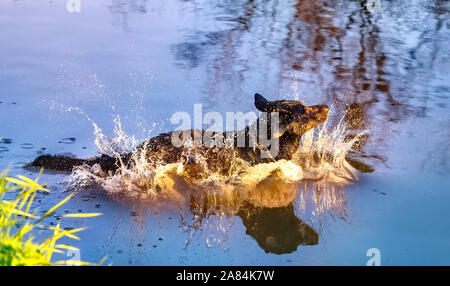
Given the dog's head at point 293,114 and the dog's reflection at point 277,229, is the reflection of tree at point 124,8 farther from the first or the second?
the dog's reflection at point 277,229

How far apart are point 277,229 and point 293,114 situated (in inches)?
49.3

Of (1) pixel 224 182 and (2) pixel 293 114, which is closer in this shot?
(2) pixel 293 114

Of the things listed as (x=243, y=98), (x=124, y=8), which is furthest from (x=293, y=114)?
(x=124, y=8)

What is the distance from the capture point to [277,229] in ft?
17.1

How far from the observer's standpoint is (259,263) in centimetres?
460

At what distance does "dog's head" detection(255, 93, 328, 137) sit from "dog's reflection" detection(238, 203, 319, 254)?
2.62 ft

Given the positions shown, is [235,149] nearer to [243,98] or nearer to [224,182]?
[224,182]

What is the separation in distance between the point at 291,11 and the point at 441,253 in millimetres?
7998

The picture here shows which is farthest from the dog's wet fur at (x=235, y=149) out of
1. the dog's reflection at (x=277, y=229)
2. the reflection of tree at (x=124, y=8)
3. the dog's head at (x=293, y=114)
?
the reflection of tree at (x=124, y=8)

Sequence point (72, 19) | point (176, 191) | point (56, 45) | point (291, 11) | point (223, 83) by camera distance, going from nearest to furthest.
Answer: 1. point (176, 191)
2. point (223, 83)
3. point (56, 45)
4. point (72, 19)
5. point (291, 11)

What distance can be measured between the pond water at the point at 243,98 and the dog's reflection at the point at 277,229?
0.06ft

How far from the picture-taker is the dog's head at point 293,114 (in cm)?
579

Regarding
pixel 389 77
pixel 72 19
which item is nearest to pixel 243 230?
→ pixel 389 77
